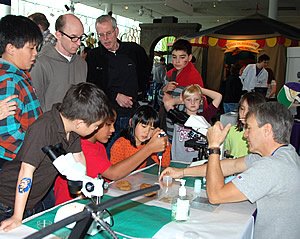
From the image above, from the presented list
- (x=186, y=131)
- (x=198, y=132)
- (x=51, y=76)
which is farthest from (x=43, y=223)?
(x=186, y=131)

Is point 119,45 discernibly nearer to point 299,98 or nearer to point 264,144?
point 264,144

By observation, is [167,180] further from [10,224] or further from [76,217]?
[76,217]

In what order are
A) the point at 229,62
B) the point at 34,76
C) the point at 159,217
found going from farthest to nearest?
the point at 229,62
the point at 34,76
the point at 159,217

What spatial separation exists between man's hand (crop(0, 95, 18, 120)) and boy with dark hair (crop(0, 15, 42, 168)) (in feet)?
0.14

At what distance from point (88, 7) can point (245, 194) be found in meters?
14.1

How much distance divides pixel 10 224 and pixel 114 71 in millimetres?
2073

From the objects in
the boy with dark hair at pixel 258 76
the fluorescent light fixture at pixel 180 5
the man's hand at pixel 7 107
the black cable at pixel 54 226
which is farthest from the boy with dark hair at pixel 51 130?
the fluorescent light fixture at pixel 180 5

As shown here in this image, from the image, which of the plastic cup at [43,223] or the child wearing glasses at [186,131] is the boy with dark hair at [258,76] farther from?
the plastic cup at [43,223]

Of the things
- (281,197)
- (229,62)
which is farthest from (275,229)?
(229,62)

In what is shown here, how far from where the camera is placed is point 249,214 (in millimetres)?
1669

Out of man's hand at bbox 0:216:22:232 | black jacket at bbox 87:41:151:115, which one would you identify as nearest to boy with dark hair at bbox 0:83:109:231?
man's hand at bbox 0:216:22:232

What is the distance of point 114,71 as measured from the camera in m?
3.27

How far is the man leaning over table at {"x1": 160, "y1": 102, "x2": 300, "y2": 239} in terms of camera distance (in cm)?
163

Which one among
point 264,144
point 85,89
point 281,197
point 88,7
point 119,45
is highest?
point 88,7
